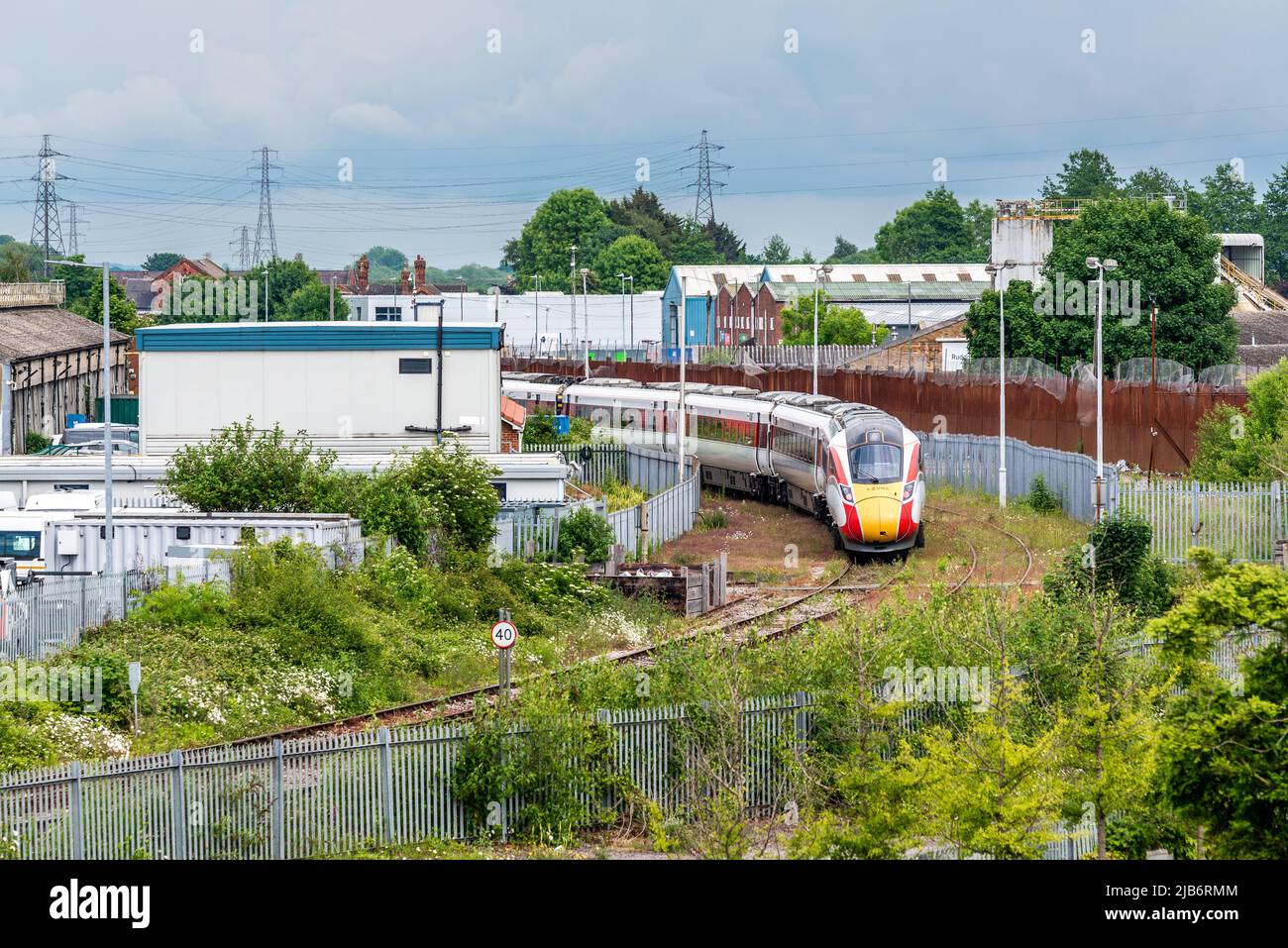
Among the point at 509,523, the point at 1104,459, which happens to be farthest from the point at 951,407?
the point at 509,523

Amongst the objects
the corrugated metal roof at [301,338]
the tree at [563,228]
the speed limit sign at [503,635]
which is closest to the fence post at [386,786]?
the speed limit sign at [503,635]

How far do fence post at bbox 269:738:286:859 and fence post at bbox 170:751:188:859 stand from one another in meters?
0.89

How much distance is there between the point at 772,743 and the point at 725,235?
170060 millimetres

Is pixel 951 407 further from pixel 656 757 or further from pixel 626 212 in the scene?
pixel 626 212

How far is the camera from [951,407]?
56.3m

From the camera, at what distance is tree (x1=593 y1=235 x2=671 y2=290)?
145500 millimetres

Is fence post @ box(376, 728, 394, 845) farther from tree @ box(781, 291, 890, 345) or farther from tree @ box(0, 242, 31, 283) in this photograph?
tree @ box(0, 242, 31, 283)

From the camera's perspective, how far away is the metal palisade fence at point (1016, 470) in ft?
125

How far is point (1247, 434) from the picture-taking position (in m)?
38.7

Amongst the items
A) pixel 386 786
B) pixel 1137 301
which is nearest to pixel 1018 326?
pixel 1137 301

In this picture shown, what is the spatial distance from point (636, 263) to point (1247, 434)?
360ft

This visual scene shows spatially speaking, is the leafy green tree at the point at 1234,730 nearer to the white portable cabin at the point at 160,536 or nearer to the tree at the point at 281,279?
the white portable cabin at the point at 160,536

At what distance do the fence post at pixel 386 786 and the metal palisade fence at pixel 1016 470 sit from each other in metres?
20.2

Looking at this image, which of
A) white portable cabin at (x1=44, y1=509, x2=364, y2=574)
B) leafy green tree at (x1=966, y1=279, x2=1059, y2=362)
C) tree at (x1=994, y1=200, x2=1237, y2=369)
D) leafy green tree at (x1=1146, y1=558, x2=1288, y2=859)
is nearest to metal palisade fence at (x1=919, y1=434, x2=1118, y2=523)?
leafy green tree at (x1=966, y1=279, x2=1059, y2=362)
